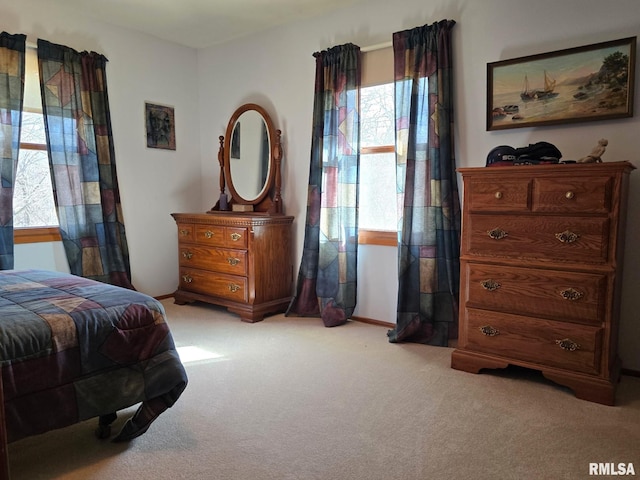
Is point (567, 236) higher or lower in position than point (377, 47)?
lower

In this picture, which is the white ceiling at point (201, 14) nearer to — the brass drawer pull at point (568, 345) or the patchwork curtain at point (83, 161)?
the patchwork curtain at point (83, 161)

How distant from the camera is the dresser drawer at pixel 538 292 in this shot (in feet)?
7.36

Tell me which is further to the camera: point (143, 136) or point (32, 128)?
point (143, 136)

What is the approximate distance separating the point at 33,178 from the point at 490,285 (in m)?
3.53

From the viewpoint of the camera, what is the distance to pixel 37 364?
4.99ft

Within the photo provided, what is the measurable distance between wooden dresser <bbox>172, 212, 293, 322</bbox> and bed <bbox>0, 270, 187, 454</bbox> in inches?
65.8

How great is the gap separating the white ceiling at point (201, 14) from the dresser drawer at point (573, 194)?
2.18 meters

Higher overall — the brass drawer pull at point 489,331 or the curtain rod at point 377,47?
the curtain rod at point 377,47

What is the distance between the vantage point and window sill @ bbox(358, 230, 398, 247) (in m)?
3.49

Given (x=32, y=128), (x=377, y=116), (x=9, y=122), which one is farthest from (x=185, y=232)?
(x=377, y=116)

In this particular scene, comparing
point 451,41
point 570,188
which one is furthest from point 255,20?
point 570,188

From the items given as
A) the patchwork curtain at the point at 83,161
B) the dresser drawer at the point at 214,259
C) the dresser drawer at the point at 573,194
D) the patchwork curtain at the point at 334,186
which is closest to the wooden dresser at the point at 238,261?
the dresser drawer at the point at 214,259

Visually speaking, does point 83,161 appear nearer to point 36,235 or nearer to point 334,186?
point 36,235

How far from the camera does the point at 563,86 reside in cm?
267
